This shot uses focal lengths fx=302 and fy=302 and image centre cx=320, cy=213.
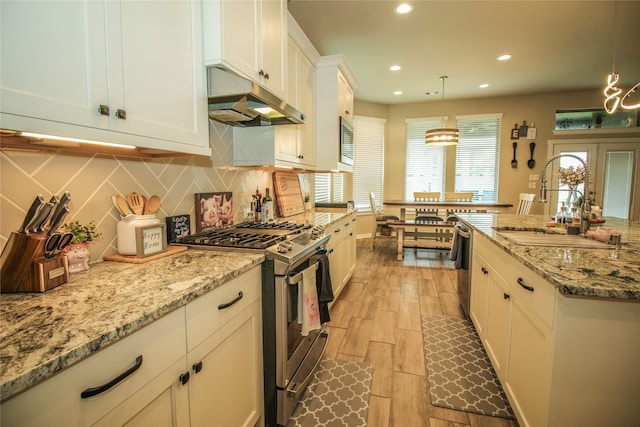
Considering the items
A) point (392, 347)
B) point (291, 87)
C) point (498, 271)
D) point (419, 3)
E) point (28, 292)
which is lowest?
point (392, 347)

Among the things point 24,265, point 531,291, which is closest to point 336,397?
point 531,291

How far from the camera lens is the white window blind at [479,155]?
6066 millimetres

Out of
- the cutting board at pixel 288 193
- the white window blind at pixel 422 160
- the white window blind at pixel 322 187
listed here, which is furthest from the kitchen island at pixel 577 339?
the white window blind at pixel 422 160

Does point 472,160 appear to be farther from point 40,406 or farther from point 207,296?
point 40,406

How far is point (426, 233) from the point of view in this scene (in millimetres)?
5035

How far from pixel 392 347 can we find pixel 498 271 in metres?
0.98

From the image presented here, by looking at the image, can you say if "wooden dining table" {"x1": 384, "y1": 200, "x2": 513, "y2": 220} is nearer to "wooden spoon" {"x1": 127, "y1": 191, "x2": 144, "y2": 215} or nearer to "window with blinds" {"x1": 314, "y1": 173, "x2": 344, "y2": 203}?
"window with blinds" {"x1": 314, "y1": 173, "x2": 344, "y2": 203}

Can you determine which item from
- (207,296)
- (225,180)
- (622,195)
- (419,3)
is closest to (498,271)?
(207,296)

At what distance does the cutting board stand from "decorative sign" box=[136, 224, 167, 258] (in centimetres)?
162

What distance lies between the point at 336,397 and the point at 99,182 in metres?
1.66

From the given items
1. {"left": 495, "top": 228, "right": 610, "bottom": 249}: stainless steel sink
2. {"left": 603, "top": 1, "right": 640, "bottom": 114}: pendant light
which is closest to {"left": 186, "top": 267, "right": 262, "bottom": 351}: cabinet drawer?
{"left": 495, "top": 228, "right": 610, "bottom": 249}: stainless steel sink

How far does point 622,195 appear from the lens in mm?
5598

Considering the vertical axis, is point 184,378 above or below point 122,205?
below

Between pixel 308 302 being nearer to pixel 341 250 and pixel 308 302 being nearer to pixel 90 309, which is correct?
pixel 90 309
